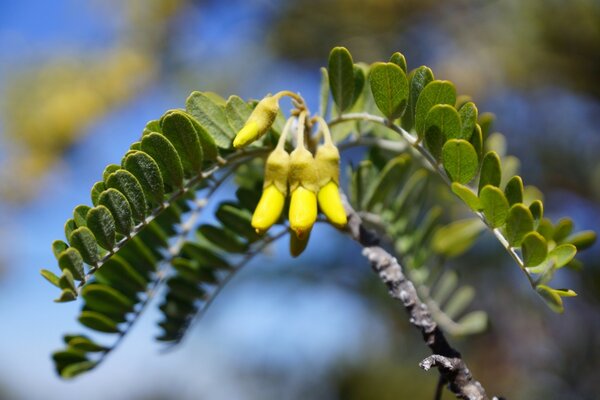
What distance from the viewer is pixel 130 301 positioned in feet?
2.33

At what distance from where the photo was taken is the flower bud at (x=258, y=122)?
56 cm

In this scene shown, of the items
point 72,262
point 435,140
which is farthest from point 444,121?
point 72,262

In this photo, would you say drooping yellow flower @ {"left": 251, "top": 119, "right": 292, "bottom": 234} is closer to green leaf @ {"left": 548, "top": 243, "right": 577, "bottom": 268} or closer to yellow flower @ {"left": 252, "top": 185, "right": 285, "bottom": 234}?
yellow flower @ {"left": 252, "top": 185, "right": 285, "bottom": 234}

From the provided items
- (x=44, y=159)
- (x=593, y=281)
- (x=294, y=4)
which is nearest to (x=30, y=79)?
(x=44, y=159)

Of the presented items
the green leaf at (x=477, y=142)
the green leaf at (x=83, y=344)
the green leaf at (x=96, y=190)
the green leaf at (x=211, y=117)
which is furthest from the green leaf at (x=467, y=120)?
the green leaf at (x=83, y=344)

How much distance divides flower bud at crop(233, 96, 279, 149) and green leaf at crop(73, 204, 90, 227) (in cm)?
14

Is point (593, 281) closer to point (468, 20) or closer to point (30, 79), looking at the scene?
point (468, 20)

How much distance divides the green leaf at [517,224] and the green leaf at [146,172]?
30 cm

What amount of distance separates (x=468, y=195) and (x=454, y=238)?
13.0 inches

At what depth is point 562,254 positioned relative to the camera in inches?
20.3

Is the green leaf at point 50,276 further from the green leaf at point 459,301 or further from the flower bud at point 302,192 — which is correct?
the green leaf at point 459,301

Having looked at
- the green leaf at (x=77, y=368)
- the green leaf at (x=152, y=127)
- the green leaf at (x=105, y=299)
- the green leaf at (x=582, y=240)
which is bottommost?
the green leaf at (x=582, y=240)

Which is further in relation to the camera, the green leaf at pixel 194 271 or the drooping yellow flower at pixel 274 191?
the green leaf at pixel 194 271

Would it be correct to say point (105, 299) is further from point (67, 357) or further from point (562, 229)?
point (562, 229)
